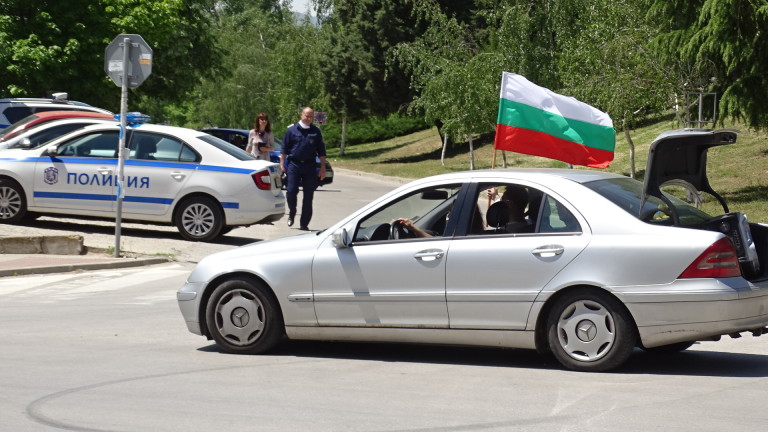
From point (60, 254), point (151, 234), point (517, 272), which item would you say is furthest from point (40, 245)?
point (517, 272)

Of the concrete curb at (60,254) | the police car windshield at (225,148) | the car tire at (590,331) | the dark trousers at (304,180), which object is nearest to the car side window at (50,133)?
the police car windshield at (225,148)

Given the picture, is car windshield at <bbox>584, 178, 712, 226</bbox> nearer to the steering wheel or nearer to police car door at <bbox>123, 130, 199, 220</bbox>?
the steering wheel

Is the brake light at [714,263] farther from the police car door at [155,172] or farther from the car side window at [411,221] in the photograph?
the police car door at [155,172]

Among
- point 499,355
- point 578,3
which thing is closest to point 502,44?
point 578,3

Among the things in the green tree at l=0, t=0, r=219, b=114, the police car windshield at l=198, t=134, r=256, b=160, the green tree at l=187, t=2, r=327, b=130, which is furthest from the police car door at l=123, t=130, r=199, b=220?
the green tree at l=187, t=2, r=327, b=130

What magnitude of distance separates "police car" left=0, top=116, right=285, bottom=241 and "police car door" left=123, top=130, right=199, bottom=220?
1cm

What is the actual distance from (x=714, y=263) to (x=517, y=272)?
4.14ft

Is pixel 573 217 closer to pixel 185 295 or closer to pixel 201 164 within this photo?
pixel 185 295

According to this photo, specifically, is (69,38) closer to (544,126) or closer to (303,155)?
(303,155)

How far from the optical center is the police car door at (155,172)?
1680 centimetres

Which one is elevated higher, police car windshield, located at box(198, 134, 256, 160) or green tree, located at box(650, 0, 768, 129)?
green tree, located at box(650, 0, 768, 129)

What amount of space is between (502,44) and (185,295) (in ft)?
96.7

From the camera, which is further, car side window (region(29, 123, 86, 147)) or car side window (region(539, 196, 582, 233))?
car side window (region(29, 123, 86, 147))

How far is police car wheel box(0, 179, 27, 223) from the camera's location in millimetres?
17203
